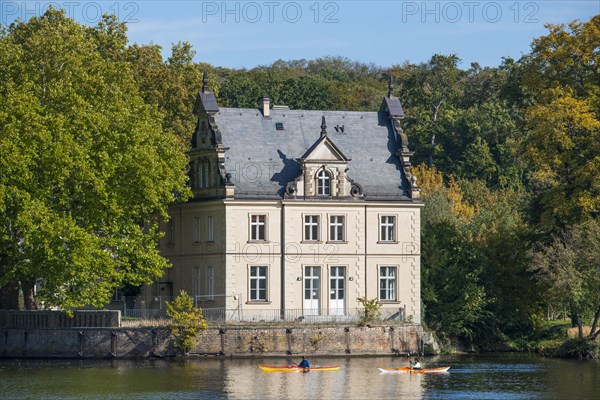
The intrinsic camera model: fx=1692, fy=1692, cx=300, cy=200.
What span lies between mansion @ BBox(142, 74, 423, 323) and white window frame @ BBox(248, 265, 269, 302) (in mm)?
56

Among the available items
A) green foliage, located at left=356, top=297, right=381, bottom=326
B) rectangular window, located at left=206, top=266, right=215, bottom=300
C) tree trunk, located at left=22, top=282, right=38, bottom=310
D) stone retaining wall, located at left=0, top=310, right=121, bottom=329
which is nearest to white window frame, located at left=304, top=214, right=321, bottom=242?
green foliage, located at left=356, top=297, right=381, bottom=326

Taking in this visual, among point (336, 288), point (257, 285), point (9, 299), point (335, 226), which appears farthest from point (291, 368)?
point (9, 299)

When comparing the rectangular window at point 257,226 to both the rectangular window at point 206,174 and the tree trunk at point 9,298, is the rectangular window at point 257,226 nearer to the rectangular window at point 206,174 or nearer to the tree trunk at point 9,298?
the rectangular window at point 206,174

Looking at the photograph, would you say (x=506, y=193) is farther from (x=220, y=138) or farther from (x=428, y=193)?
(x=220, y=138)

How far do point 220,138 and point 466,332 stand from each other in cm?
1763

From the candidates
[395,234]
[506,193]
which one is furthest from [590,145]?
[506,193]

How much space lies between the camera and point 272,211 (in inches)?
3713

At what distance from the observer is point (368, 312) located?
91500 mm

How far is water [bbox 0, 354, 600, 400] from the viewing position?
7119 centimetres

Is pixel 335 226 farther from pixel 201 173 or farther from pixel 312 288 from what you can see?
pixel 201 173

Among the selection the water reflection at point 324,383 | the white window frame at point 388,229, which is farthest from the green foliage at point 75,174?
the white window frame at point 388,229

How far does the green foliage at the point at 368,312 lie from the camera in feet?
298

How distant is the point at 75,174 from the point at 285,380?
1689 centimetres

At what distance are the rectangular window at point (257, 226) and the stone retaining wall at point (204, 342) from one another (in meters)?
7.30
